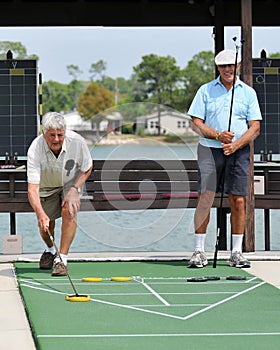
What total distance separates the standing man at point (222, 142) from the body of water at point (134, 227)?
3.07 m

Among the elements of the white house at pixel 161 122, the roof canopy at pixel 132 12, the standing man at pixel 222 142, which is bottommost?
the standing man at pixel 222 142

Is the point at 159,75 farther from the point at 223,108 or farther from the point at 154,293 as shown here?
the point at 154,293

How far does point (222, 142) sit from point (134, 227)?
8.17m

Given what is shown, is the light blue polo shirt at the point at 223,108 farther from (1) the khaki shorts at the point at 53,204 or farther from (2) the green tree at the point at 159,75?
(2) the green tree at the point at 159,75

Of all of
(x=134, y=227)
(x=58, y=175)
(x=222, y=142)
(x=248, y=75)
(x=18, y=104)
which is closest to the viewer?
(x=58, y=175)

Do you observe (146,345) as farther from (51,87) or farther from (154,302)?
(51,87)

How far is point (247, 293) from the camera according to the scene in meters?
6.79

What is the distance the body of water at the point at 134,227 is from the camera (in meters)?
12.6

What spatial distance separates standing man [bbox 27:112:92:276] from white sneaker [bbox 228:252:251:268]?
124 cm

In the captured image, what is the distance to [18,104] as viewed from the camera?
447 inches

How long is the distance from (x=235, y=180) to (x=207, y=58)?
46.4 m

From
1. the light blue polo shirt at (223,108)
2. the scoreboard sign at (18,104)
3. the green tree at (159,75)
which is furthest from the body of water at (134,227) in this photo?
the green tree at (159,75)

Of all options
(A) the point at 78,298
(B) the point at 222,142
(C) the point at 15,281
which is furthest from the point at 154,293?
(B) the point at 222,142

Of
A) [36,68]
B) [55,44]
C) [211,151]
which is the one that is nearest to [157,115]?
[36,68]
